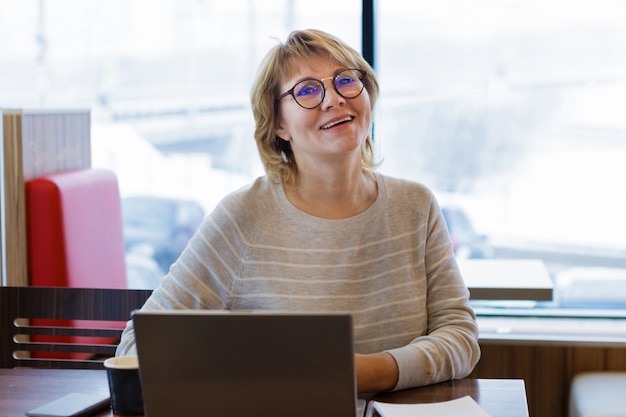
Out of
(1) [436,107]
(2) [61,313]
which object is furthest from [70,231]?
(1) [436,107]

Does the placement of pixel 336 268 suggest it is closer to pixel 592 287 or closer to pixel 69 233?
pixel 69 233

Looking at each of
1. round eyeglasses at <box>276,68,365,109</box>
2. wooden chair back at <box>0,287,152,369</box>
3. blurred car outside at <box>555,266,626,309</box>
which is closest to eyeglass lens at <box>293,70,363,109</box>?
round eyeglasses at <box>276,68,365,109</box>

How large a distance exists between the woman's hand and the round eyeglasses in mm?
623

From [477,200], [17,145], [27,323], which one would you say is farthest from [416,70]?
[27,323]

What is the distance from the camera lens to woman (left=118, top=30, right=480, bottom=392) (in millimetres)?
1900

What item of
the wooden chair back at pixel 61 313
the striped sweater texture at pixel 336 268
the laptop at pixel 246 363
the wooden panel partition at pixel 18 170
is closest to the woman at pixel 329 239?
the striped sweater texture at pixel 336 268

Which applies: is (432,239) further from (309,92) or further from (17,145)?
(17,145)

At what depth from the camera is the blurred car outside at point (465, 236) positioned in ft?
9.64

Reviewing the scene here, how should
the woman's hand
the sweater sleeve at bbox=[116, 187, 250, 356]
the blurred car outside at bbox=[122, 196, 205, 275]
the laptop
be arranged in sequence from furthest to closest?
1. the blurred car outside at bbox=[122, 196, 205, 275]
2. the sweater sleeve at bbox=[116, 187, 250, 356]
3. the woman's hand
4. the laptop

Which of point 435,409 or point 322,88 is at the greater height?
point 322,88

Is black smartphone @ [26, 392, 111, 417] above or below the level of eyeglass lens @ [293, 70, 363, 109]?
below

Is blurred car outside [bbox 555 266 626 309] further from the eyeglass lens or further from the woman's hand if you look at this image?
the woman's hand

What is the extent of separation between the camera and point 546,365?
101 inches

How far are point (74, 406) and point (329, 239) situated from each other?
0.68 meters
